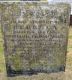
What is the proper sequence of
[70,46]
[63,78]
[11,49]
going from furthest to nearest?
[70,46]
[63,78]
[11,49]

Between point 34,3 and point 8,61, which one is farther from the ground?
point 34,3

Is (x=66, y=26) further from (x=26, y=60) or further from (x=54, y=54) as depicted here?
(x=26, y=60)

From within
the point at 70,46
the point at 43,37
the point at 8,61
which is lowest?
the point at 70,46

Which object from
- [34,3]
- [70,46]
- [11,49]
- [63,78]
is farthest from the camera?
[70,46]

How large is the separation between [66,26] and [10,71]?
147 centimetres

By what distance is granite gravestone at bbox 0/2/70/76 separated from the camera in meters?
4.65

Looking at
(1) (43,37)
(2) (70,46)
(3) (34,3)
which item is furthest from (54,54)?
(2) (70,46)

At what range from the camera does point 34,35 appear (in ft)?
15.9

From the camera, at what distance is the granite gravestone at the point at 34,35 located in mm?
4648

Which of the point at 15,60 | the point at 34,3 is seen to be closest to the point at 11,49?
the point at 15,60

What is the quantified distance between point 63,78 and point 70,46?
2410 millimetres

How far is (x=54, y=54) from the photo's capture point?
197 inches

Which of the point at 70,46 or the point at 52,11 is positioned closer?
the point at 52,11

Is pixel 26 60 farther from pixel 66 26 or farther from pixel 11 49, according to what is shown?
pixel 66 26
